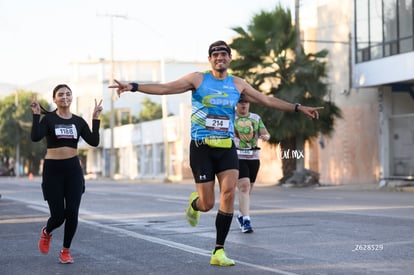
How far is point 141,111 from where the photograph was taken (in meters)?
93.4

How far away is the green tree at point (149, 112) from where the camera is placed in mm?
92562

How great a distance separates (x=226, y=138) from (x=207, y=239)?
115 inches

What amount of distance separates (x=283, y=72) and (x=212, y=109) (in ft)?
85.7

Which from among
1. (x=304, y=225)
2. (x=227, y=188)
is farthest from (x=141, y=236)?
(x=227, y=188)

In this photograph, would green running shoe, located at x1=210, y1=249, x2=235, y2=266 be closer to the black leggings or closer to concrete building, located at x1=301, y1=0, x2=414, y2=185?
the black leggings

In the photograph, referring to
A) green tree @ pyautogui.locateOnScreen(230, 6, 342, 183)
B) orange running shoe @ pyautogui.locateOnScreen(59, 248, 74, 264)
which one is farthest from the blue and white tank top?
green tree @ pyautogui.locateOnScreen(230, 6, 342, 183)

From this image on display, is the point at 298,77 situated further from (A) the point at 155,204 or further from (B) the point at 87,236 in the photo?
(B) the point at 87,236

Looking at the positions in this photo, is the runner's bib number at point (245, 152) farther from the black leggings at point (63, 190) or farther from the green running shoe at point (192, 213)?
the black leggings at point (63, 190)

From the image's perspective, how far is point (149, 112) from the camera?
9269 cm

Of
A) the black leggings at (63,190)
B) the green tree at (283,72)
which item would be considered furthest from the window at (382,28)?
the black leggings at (63,190)

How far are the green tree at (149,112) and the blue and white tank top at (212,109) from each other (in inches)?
3297

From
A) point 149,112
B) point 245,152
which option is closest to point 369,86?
point 245,152

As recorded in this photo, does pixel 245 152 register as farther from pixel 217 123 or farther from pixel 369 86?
pixel 369 86

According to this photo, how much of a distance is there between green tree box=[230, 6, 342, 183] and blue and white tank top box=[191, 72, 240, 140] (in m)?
24.3
